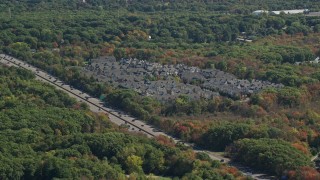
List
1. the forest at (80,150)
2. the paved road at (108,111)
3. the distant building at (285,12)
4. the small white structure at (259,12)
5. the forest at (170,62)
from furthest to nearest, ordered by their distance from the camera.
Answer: the distant building at (285,12)
the small white structure at (259,12)
the paved road at (108,111)
the forest at (170,62)
the forest at (80,150)

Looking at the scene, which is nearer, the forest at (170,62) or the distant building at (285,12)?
the forest at (170,62)

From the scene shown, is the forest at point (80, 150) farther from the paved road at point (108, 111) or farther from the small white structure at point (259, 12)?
the small white structure at point (259, 12)

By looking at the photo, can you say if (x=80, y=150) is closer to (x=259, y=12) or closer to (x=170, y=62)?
(x=170, y=62)

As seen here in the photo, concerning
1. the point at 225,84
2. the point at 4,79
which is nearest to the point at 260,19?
the point at 225,84

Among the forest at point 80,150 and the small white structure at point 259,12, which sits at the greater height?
the forest at point 80,150

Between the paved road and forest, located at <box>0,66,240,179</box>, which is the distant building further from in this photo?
forest, located at <box>0,66,240,179</box>

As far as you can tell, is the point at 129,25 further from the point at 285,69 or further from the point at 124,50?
the point at 285,69

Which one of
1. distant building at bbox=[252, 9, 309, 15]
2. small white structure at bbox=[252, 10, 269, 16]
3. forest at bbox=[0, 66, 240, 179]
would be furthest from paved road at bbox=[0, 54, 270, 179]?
distant building at bbox=[252, 9, 309, 15]

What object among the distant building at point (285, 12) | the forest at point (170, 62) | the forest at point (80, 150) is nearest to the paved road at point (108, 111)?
the forest at point (170, 62)
